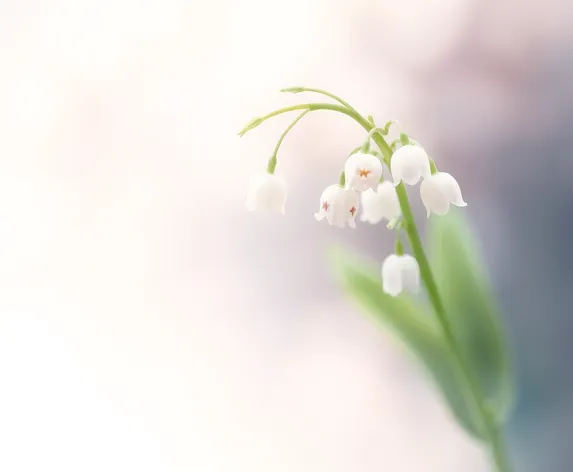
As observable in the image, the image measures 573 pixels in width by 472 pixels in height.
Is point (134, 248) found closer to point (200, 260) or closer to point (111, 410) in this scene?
point (200, 260)

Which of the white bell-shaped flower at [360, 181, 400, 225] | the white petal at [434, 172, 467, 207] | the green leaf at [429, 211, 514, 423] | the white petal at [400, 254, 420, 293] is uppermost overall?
the white petal at [434, 172, 467, 207]

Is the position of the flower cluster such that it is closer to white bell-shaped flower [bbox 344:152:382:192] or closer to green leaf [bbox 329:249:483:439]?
white bell-shaped flower [bbox 344:152:382:192]

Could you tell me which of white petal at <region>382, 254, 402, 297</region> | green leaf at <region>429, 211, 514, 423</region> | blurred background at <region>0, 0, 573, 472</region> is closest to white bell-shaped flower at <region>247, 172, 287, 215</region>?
white petal at <region>382, 254, 402, 297</region>

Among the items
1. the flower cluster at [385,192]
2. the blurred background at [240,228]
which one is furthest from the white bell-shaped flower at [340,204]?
the blurred background at [240,228]

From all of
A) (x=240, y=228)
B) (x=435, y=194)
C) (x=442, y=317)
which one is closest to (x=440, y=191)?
(x=435, y=194)

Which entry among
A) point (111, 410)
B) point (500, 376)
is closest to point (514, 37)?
point (500, 376)

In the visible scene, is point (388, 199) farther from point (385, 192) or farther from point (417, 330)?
point (417, 330)

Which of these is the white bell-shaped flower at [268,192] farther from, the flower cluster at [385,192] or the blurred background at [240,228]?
the blurred background at [240,228]

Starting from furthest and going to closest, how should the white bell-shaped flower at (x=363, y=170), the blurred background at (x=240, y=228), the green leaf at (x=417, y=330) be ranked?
the blurred background at (x=240, y=228) < the green leaf at (x=417, y=330) < the white bell-shaped flower at (x=363, y=170)
